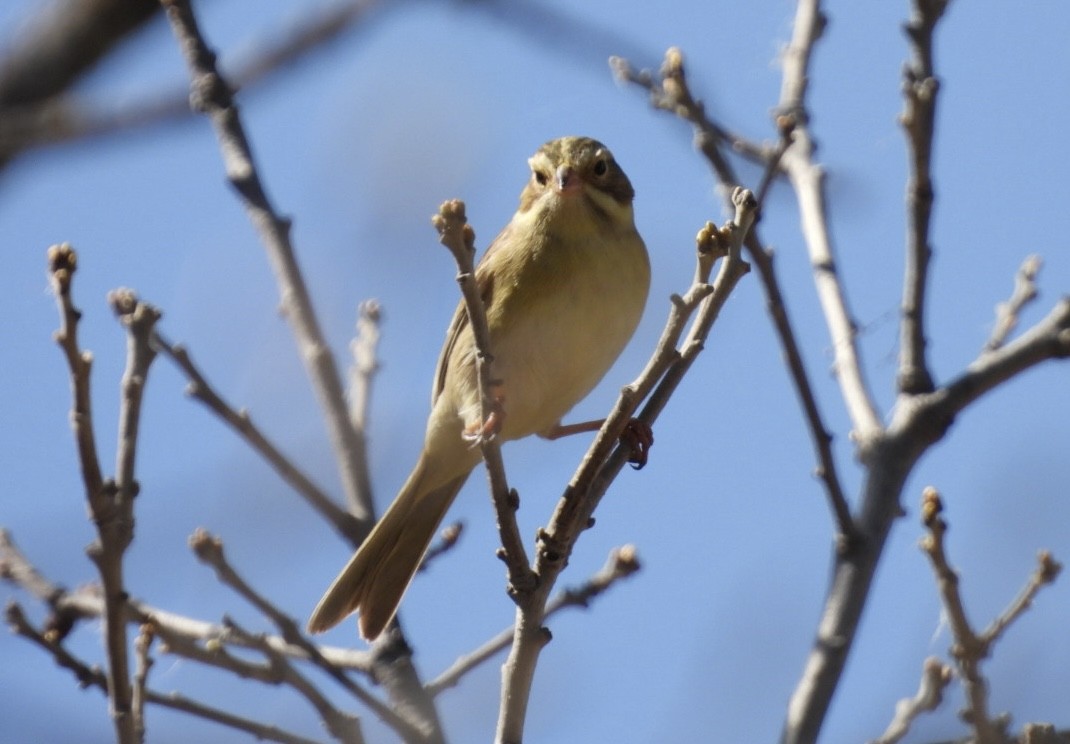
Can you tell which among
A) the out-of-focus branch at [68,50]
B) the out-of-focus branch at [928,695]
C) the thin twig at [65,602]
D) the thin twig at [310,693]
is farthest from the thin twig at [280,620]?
the out-of-focus branch at [68,50]

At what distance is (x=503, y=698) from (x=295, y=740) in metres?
0.59

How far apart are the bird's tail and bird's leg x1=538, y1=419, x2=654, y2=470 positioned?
0.48 metres

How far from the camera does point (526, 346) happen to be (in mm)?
4645

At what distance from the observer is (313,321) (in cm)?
474

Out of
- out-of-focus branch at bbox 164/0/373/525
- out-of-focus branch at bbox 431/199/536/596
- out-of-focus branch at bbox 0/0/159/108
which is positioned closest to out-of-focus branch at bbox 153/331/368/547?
out-of-focus branch at bbox 164/0/373/525

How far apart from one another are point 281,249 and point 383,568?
108 centimetres

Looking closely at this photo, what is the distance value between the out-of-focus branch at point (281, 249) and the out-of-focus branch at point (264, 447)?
0.26 ft

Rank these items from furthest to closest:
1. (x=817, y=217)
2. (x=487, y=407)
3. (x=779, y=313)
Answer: (x=817, y=217) → (x=779, y=313) → (x=487, y=407)

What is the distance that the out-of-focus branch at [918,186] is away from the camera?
3689 mm

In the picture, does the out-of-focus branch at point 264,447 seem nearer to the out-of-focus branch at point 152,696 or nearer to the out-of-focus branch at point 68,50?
the out-of-focus branch at point 152,696

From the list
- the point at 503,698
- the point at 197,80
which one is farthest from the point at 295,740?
the point at 197,80

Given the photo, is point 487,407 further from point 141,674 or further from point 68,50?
point 68,50

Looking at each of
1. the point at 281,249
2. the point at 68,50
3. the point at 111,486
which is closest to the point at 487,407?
the point at 111,486

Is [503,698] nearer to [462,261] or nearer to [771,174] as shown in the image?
[462,261]
